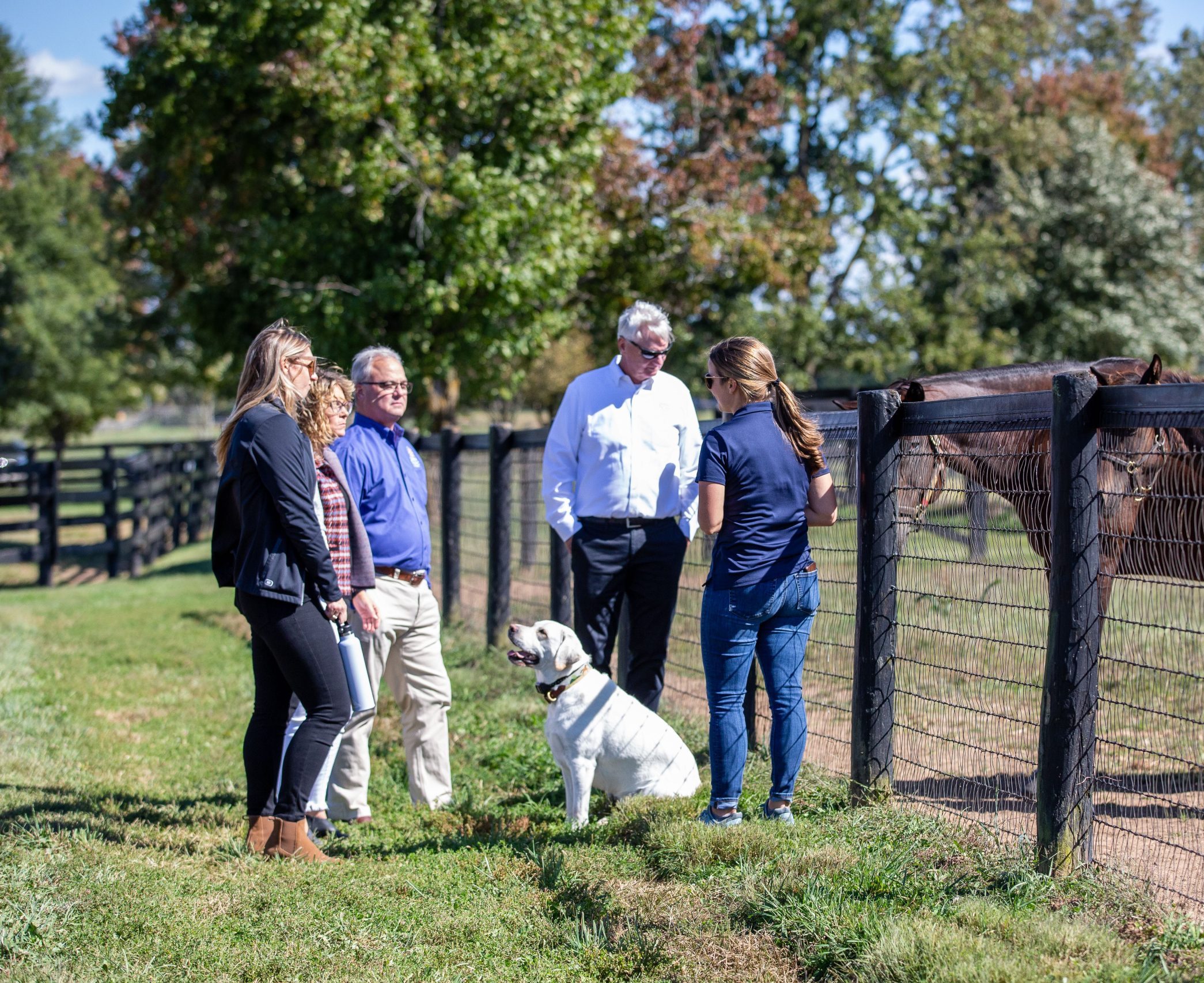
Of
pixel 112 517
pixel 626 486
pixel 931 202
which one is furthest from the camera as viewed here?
pixel 931 202

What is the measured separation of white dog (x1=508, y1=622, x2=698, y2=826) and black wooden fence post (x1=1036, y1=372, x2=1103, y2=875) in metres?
1.74

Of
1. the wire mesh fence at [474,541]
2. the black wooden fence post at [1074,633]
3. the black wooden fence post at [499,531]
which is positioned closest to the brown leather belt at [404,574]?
the black wooden fence post at [1074,633]

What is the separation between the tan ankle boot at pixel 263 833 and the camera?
4.63 meters

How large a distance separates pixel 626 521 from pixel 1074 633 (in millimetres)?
2142

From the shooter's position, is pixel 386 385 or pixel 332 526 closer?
pixel 332 526

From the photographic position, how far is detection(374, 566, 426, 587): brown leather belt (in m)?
5.32

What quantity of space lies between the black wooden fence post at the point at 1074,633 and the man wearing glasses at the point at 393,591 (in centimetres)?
294

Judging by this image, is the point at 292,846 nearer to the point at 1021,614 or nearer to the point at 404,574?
the point at 404,574

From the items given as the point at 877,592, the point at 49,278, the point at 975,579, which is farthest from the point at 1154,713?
the point at 49,278

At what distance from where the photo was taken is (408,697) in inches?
219

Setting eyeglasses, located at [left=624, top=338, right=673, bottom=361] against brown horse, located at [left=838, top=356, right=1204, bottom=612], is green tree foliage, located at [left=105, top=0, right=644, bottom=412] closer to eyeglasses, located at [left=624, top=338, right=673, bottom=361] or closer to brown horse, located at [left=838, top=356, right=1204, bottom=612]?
eyeglasses, located at [left=624, top=338, right=673, bottom=361]

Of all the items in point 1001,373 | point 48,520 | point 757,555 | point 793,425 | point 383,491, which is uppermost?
point 1001,373

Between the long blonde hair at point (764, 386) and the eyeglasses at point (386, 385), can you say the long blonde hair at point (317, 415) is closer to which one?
the eyeglasses at point (386, 385)

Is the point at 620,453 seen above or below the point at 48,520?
above
